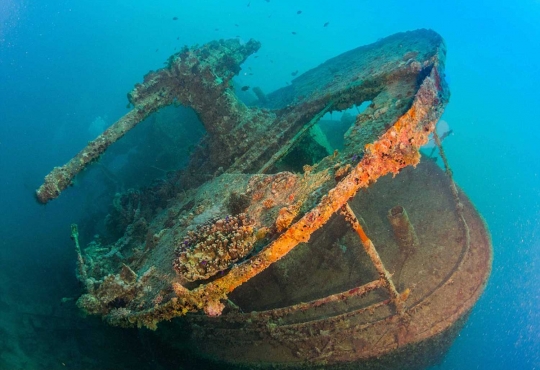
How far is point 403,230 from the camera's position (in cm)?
579

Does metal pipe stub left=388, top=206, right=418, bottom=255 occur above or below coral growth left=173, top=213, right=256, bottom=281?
above

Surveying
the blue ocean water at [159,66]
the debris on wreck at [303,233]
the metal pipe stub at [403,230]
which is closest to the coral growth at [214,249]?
the debris on wreck at [303,233]

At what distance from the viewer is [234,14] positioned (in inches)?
4663

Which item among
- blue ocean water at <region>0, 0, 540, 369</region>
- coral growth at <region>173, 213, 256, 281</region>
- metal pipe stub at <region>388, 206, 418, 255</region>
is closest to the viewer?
coral growth at <region>173, 213, 256, 281</region>

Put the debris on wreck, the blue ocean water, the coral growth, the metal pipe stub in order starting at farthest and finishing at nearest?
the blue ocean water → the metal pipe stub → the debris on wreck → the coral growth

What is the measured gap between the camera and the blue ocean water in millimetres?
8616

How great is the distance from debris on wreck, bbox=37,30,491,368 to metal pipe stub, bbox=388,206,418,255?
0.03 meters

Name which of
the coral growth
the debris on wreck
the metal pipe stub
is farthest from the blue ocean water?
the metal pipe stub

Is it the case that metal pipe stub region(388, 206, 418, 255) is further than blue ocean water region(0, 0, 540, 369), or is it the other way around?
blue ocean water region(0, 0, 540, 369)

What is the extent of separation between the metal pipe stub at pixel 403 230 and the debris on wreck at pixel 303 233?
29mm

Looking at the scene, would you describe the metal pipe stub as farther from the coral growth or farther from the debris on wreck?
the coral growth

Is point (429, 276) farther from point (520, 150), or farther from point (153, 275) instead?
point (520, 150)

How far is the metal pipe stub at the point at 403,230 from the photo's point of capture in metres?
5.67

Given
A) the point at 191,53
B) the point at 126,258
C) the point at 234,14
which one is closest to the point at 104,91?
the point at 191,53
